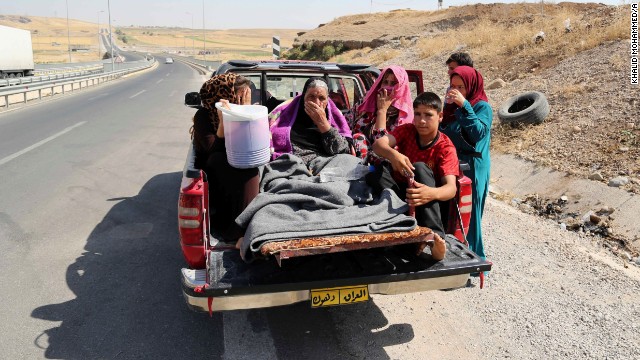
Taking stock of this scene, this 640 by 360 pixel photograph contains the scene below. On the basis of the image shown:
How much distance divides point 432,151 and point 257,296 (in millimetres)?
1686

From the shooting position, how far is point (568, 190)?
6762 millimetres

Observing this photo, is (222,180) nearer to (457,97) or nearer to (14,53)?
(457,97)

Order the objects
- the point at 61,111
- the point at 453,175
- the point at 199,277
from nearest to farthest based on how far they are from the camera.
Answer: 1. the point at 199,277
2. the point at 453,175
3. the point at 61,111

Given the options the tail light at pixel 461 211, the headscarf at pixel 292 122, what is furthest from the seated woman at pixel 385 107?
the tail light at pixel 461 211

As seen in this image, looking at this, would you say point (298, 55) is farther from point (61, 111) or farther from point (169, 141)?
point (169, 141)

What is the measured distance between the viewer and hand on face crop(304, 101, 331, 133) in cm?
439

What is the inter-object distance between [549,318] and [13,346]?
12.5ft

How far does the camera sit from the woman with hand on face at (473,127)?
13.5ft

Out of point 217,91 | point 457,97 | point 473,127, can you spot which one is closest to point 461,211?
point 473,127

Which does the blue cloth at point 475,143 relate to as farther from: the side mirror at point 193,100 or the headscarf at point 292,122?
the side mirror at point 193,100

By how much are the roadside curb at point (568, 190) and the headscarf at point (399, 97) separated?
115 inches

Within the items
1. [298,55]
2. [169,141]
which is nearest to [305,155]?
[169,141]

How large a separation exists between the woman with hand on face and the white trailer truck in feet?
105

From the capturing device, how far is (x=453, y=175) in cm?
357
